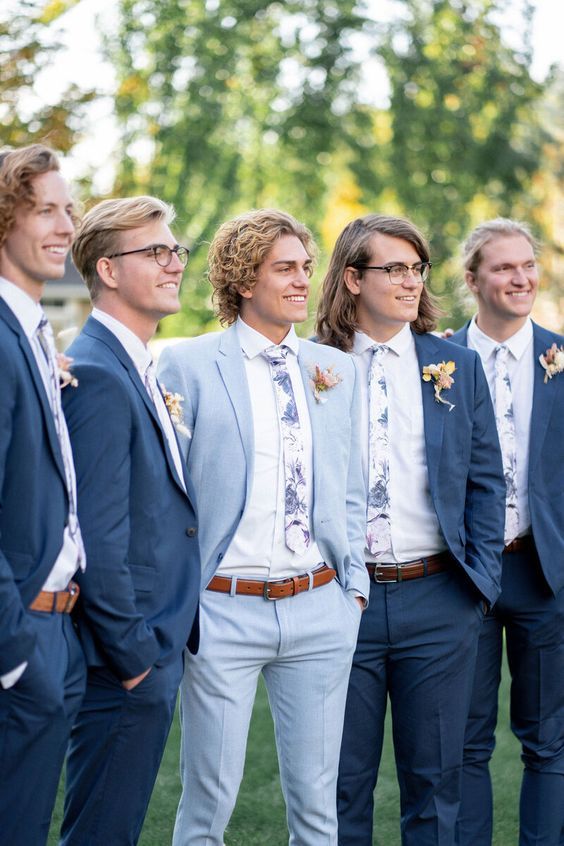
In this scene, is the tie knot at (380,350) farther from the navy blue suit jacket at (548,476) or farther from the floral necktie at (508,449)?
the navy blue suit jacket at (548,476)

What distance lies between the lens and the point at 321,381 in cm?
403

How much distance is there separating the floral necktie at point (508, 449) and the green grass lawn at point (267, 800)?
1.49 metres

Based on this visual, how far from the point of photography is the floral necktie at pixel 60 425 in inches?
117

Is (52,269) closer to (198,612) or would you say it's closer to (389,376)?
(198,612)

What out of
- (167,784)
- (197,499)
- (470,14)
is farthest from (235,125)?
(197,499)

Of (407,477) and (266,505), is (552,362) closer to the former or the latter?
(407,477)

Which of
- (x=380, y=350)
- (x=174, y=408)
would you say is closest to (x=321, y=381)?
(x=380, y=350)

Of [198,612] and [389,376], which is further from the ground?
[389,376]

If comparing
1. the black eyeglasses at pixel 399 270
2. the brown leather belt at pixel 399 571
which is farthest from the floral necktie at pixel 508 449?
the black eyeglasses at pixel 399 270

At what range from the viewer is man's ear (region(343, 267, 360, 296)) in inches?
A: 174

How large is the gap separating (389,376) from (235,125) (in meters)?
17.9

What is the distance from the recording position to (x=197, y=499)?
3.82m

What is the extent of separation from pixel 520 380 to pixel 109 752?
2359 mm

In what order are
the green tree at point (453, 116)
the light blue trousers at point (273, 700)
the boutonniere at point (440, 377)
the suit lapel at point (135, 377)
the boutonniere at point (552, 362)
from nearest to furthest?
1. the suit lapel at point (135, 377)
2. the light blue trousers at point (273, 700)
3. the boutonniere at point (440, 377)
4. the boutonniere at point (552, 362)
5. the green tree at point (453, 116)
